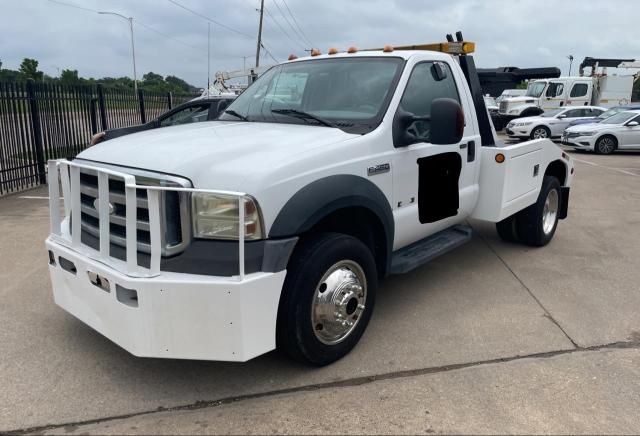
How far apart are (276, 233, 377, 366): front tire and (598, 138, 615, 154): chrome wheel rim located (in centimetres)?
1632

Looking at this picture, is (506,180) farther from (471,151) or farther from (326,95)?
(326,95)

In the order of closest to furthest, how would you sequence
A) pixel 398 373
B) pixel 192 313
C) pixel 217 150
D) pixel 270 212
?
1. pixel 192 313
2. pixel 270 212
3. pixel 217 150
4. pixel 398 373

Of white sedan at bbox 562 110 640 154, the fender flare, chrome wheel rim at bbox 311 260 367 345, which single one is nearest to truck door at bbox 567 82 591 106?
white sedan at bbox 562 110 640 154

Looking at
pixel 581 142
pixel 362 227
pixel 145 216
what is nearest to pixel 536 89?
pixel 581 142

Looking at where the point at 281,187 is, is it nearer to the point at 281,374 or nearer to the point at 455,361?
the point at 281,374

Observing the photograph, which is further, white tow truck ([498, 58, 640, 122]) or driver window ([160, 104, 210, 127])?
white tow truck ([498, 58, 640, 122])

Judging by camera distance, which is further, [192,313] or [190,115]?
[190,115]

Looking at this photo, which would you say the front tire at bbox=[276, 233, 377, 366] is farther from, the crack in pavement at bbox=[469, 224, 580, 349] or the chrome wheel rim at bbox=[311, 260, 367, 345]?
the crack in pavement at bbox=[469, 224, 580, 349]

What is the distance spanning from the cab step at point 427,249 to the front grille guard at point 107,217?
1668 millimetres

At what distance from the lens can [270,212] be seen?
2836mm

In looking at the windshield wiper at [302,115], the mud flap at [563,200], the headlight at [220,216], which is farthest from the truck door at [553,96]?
the headlight at [220,216]

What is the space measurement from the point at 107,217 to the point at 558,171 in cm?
533

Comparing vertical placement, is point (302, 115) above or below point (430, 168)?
above

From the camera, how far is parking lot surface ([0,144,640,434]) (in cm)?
286
